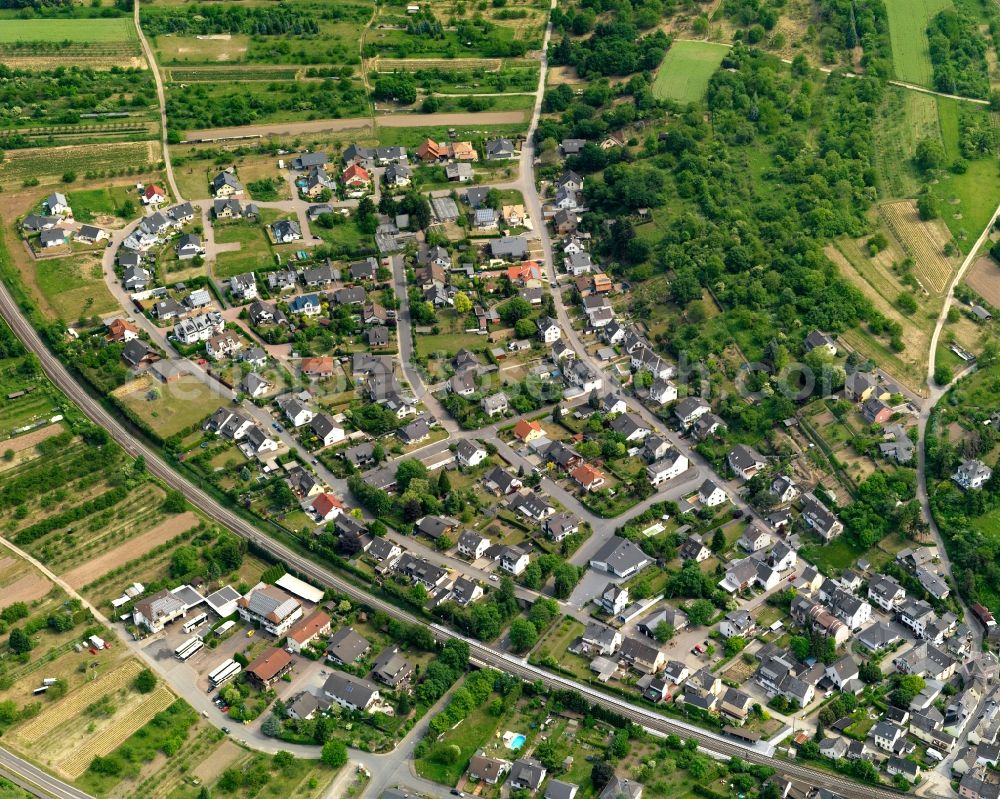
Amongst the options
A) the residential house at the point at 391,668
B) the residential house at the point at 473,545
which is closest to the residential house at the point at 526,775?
the residential house at the point at 391,668

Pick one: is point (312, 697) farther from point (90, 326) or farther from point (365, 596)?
point (90, 326)

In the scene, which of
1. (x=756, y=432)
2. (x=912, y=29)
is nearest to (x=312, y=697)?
(x=756, y=432)

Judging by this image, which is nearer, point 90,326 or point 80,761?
point 80,761

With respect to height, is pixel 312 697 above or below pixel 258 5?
below

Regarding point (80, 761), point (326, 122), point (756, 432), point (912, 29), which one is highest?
point (912, 29)

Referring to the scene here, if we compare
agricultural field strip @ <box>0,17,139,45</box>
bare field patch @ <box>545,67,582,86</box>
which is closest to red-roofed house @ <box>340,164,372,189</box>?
bare field patch @ <box>545,67,582,86</box>

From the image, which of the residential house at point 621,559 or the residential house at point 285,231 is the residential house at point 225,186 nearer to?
the residential house at point 285,231
